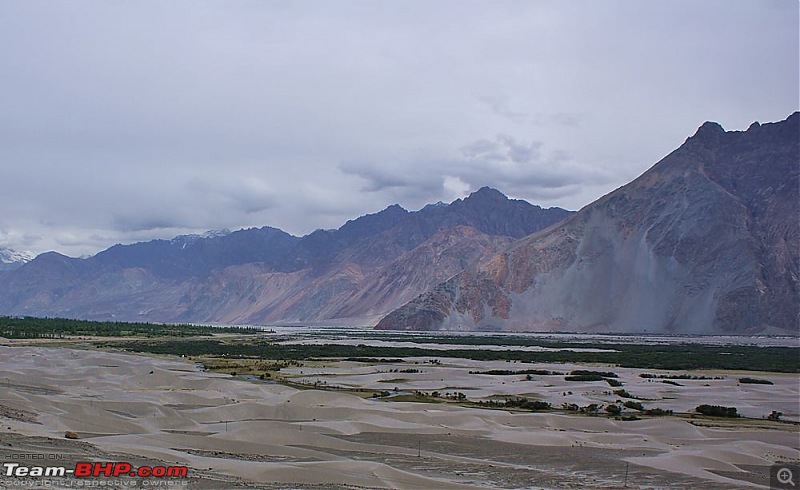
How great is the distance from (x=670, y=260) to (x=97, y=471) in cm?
16146

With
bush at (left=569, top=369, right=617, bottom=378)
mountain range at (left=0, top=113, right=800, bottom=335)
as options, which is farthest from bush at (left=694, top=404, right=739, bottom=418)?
mountain range at (left=0, top=113, right=800, bottom=335)

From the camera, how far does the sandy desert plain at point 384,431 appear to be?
19.4 m

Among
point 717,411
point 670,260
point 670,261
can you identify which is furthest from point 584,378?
point 670,260

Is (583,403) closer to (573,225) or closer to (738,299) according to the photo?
(738,299)

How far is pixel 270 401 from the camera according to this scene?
34125 mm

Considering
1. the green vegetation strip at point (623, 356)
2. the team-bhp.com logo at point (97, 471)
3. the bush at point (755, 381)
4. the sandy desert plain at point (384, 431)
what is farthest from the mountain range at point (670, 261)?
the team-bhp.com logo at point (97, 471)

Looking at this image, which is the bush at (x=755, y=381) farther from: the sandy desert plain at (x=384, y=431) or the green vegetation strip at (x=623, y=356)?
the green vegetation strip at (x=623, y=356)

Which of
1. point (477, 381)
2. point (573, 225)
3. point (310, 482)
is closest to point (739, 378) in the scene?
point (477, 381)

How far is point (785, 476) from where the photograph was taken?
838 inches

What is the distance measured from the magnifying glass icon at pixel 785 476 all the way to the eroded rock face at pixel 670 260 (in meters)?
133

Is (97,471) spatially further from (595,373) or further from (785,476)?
(595,373)

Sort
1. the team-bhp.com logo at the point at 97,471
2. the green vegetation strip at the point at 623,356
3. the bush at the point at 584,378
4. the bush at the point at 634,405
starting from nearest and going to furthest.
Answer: the team-bhp.com logo at the point at 97,471 < the bush at the point at 634,405 < the bush at the point at 584,378 < the green vegetation strip at the point at 623,356

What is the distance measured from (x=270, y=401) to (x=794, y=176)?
170915mm

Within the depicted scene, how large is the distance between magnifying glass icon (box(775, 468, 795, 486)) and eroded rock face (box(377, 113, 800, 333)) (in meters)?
133
